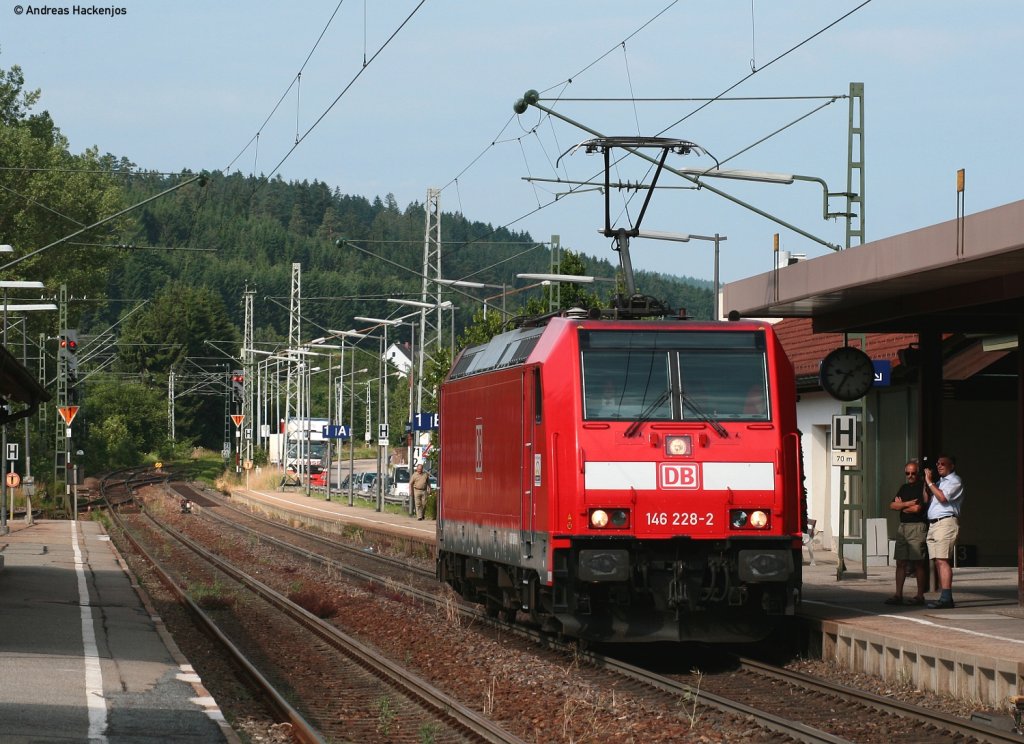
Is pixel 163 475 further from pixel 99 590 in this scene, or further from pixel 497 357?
pixel 497 357

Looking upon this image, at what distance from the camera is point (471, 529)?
1922 centimetres

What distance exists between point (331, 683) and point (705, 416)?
4.50 metres

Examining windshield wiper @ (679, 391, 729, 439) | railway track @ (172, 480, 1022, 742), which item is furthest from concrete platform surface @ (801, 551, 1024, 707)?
windshield wiper @ (679, 391, 729, 439)

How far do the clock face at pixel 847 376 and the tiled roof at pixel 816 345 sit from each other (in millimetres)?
6610

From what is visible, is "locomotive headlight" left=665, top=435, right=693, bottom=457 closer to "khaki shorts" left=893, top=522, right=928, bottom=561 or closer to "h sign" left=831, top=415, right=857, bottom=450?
"khaki shorts" left=893, top=522, right=928, bottom=561

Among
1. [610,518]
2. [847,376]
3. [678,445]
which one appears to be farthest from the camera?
[847,376]

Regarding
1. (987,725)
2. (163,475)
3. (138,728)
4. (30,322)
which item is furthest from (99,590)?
(163,475)

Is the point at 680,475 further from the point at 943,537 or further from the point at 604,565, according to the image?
the point at 943,537

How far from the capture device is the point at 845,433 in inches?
825

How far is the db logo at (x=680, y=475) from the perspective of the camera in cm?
1503

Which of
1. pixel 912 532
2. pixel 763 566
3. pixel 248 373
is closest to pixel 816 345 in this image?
pixel 912 532

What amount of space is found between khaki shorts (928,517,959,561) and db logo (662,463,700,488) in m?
3.91

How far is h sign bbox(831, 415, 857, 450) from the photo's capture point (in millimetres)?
20875

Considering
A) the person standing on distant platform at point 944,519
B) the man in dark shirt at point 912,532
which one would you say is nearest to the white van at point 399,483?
the man in dark shirt at point 912,532
